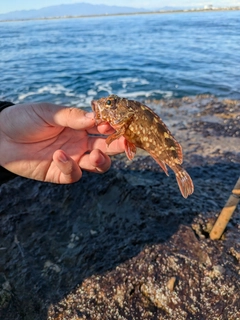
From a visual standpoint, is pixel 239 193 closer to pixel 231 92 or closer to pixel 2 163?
pixel 2 163

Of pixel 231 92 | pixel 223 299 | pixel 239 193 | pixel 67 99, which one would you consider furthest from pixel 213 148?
pixel 67 99

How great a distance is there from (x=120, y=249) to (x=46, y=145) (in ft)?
6.43

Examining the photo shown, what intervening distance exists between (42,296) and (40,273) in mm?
364

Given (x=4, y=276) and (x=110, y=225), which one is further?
(x=110, y=225)

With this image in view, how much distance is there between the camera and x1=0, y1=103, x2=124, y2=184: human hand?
357 cm

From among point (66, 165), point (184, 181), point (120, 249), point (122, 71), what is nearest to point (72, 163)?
point (66, 165)

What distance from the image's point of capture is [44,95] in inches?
598

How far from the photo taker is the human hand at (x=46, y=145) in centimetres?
357

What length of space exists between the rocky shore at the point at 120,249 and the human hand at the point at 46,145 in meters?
1.27

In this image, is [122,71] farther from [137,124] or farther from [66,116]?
[66,116]

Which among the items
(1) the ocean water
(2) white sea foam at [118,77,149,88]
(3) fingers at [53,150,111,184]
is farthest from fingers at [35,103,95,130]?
(2) white sea foam at [118,77,149,88]

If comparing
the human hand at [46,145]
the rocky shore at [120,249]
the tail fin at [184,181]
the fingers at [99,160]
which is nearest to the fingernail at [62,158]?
the human hand at [46,145]

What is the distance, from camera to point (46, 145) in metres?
4.24

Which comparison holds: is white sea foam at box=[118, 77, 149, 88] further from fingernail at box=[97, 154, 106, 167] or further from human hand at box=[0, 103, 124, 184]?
fingernail at box=[97, 154, 106, 167]
